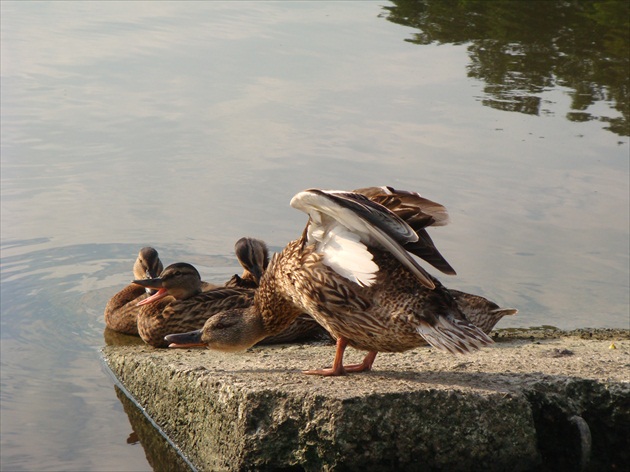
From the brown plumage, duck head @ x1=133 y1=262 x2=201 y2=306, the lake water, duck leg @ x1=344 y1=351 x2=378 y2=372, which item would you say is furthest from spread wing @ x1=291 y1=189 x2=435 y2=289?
duck head @ x1=133 y1=262 x2=201 y2=306

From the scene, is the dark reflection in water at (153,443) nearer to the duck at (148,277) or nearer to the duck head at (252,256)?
the duck at (148,277)

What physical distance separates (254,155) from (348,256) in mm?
5046

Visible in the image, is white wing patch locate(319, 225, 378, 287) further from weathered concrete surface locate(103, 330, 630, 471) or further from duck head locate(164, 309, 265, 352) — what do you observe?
duck head locate(164, 309, 265, 352)

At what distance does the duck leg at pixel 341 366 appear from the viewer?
5055 mm

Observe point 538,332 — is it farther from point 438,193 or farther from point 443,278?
point 438,193

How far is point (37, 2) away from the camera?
1510 centimetres

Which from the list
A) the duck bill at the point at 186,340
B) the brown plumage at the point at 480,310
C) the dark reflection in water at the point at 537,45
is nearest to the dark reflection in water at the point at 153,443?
the duck bill at the point at 186,340

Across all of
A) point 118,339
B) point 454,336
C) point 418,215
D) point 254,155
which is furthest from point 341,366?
point 254,155

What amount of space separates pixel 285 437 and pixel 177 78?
7821mm

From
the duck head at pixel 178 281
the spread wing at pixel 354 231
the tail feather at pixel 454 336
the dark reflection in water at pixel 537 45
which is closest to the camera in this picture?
the spread wing at pixel 354 231

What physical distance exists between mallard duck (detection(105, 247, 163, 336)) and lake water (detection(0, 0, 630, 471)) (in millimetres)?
139

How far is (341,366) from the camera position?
16.7 ft

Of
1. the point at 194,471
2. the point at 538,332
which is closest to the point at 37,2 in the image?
the point at 538,332

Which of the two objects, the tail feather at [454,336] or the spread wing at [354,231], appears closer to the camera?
the spread wing at [354,231]
